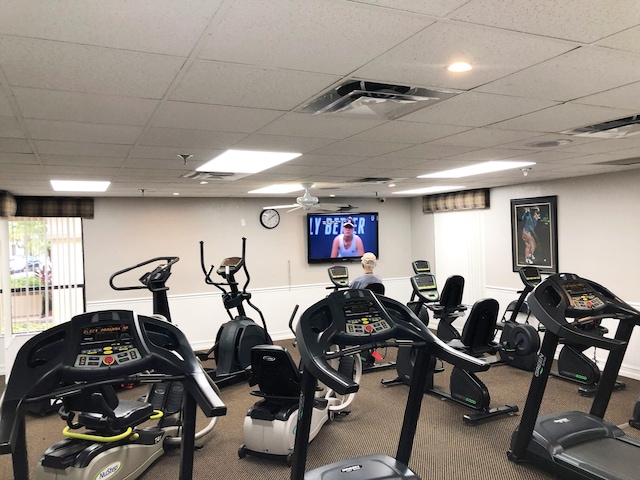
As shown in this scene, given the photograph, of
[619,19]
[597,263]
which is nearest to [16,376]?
[619,19]

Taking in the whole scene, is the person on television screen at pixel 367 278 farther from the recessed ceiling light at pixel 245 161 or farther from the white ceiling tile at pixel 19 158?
the white ceiling tile at pixel 19 158

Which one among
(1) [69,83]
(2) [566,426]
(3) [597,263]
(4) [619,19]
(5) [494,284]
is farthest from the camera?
(5) [494,284]

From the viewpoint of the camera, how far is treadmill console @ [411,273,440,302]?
5480 millimetres

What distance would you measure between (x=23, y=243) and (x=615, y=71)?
6595mm

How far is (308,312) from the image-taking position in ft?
8.14

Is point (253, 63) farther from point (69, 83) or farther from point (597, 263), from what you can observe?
point (597, 263)

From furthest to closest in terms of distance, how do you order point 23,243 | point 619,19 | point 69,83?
point 23,243
point 69,83
point 619,19

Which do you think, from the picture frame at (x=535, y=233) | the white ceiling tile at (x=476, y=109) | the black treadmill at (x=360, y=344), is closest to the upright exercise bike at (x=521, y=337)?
the picture frame at (x=535, y=233)

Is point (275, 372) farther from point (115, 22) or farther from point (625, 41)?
point (625, 41)

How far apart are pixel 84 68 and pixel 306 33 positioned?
2.66ft

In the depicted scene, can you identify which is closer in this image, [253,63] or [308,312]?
[253,63]

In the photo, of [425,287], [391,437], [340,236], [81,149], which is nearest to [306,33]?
[81,149]

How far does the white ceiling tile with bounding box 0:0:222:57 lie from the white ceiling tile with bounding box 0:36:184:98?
0.26ft

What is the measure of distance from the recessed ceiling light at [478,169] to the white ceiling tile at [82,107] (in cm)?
313
